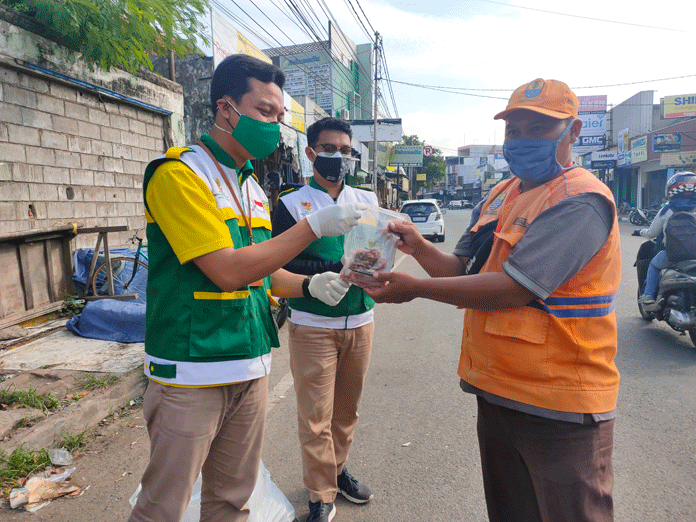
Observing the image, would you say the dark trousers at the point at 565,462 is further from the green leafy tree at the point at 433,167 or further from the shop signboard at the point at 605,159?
the green leafy tree at the point at 433,167

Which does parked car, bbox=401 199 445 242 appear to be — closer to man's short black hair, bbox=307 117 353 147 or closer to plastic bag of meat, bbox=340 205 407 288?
man's short black hair, bbox=307 117 353 147

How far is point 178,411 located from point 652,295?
574 cm

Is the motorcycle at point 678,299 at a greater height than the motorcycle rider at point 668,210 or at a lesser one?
lesser

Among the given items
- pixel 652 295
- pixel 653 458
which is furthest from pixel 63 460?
pixel 652 295

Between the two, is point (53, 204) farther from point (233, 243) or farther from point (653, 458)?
point (653, 458)

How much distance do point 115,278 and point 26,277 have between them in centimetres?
113

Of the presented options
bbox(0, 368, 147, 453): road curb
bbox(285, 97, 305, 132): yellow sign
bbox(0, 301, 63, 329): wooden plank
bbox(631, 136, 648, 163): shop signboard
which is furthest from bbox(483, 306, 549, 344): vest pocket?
bbox(631, 136, 648, 163): shop signboard

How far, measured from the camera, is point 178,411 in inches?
60.2

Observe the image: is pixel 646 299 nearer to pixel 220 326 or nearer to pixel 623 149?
pixel 220 326

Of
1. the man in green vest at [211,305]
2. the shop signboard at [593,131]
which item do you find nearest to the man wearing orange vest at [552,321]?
the man in green vest at [211,305]

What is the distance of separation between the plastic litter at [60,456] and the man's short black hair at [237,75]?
2.41 meters

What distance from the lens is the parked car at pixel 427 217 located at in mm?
16234

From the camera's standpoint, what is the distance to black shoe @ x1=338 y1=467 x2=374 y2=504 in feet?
8.38

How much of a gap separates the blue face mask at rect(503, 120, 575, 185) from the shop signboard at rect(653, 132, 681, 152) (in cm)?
3090
